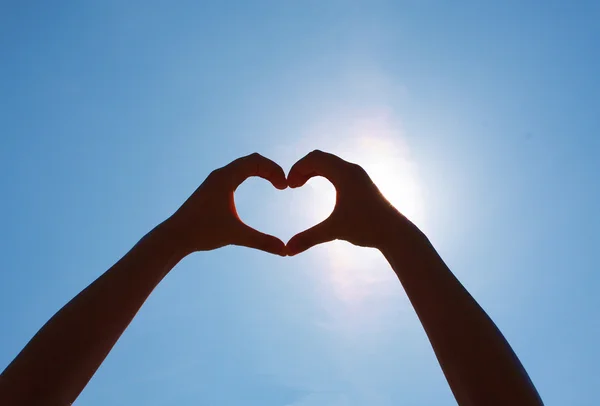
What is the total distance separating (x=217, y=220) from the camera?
13.5 feet

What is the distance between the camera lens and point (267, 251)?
4176 mm

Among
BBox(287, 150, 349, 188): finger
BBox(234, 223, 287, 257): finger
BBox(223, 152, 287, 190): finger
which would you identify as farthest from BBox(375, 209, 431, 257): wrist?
BBox(223, 152, 287, 190): finger

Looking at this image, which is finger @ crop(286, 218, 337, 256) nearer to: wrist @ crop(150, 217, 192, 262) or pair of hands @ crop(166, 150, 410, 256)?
pair of hands @ crop(166, 150, 410, 256)

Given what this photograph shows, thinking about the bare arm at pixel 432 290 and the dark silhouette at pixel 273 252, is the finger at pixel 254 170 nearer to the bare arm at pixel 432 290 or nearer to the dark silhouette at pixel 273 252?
the dark silhouette at pixel 273 252

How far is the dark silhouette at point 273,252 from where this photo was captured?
2.49 m

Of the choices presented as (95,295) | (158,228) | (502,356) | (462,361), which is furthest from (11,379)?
(502,356)

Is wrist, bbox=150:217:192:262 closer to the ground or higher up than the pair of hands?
closer to the ground

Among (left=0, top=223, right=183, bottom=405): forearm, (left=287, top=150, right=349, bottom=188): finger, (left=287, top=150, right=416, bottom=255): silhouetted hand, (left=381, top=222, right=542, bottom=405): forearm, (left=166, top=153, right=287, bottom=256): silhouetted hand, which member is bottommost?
(left=0, top=223, right=183, bottom=405): forearm

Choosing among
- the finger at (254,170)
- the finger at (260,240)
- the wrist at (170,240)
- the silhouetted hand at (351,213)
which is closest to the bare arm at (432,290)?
the silhouetted hand at (351,213)

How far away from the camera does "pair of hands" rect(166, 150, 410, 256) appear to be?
383cm

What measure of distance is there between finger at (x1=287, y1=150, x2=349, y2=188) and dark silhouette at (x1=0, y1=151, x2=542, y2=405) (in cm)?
1

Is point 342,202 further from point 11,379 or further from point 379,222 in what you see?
point 11,379

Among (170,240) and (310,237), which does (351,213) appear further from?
(170,240)

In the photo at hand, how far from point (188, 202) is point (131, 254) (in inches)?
31.5
